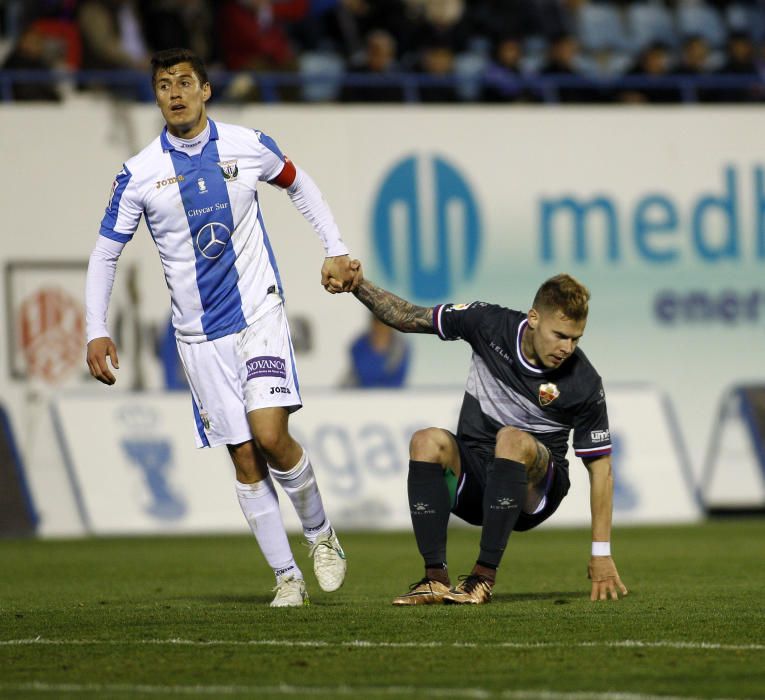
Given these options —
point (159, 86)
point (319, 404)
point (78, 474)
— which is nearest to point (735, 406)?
point (319, 404)

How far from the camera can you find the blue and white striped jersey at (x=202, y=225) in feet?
23.1

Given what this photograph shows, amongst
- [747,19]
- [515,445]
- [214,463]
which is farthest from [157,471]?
[747,19]

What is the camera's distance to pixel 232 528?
14.7m

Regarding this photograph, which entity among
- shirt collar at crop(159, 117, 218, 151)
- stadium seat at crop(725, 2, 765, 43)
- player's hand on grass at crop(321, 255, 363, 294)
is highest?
shirt collar at crop(159, 117, 218, 151)

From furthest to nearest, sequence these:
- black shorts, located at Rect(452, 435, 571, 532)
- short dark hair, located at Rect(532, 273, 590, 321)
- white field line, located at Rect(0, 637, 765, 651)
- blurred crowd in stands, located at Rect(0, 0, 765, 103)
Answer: blurred crowd in stands, located at Rect(0, 0, 765, 103) → black shorts, located at Rect(452, 435, 571, 532) → short dark hair, located at Rect(532, 273, 590, 321) → white field line, located at Rect(0, 637, 765, 651)

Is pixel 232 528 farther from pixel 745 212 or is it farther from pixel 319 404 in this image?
pixel 745 212

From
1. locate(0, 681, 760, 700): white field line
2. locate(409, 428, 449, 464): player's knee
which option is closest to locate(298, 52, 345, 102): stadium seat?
locate(409, 428, 449, 464): player's knee

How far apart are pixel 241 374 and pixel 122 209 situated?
91 centimetres

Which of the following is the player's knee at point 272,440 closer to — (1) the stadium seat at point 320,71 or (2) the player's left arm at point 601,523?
(2) the player's left arm at point 601,523

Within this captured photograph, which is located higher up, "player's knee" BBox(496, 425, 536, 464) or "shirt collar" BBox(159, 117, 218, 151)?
"shirt collar" BBox(159, 117, 218, 151)

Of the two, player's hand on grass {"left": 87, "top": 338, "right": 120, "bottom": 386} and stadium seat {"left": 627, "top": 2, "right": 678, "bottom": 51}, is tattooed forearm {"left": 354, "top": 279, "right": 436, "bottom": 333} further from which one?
stadium seat {"left": 627, "top": 2, "right": 678, "bottom": 51}

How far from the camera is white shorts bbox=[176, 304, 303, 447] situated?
6996mm

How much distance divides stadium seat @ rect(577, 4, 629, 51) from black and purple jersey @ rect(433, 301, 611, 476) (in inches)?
460

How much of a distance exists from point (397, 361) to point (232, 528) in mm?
2565
